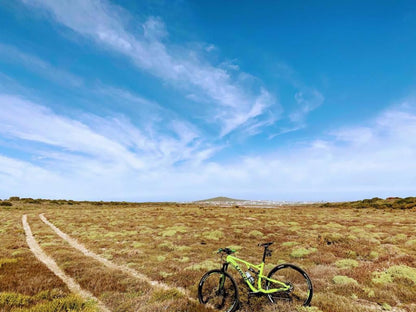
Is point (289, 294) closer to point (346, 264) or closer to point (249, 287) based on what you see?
point (249, 287)

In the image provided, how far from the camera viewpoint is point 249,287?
9047 millimetres

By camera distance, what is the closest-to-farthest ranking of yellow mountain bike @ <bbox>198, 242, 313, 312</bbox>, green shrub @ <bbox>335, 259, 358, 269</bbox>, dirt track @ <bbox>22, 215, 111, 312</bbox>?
1. yellow mountain bike @ <bbox>198, 242, 313, 312</bbox>
2. dirt track @ <bbox>22, 215, 111, 312</bbox>
3. green shrub @ <bbox>335, 259, 358, 269</bbox>

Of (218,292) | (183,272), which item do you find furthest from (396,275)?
(183,272)

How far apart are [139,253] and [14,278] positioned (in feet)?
25.2

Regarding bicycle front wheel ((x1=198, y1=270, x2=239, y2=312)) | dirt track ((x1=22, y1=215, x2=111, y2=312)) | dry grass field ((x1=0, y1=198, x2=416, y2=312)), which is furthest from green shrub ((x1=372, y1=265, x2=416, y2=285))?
dirt track ((x1=22, y1=215, x2=111, y2=312))

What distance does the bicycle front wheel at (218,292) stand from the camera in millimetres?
8672

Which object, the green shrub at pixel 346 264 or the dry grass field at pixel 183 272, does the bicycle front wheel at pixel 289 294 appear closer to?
the dry grass field at pixel 183 272

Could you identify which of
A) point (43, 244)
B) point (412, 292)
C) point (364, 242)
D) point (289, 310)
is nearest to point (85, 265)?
point (43, 244)

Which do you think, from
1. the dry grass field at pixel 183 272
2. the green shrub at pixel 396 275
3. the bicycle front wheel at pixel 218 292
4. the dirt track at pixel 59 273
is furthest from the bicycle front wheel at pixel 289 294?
the dirt track at pixel 59 273

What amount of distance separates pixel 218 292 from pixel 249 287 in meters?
1.29

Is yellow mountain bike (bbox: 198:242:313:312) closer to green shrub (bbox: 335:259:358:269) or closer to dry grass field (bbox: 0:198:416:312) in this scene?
dry grass field (bbox: 0:198:416:312)

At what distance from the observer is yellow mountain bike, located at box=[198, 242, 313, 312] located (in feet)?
27.4

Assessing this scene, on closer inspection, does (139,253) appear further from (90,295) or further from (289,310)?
(289,310)

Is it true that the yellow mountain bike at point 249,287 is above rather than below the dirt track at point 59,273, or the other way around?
above
